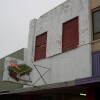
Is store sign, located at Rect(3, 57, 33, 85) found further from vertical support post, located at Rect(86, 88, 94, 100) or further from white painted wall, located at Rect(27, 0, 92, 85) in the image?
vertical support post, located at Rect(86, 88, 94, 100)

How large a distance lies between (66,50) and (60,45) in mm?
777

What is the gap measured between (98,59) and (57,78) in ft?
11.8

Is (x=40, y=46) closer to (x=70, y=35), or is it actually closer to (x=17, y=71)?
(x=70, y=35)

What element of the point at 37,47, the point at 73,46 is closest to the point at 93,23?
the point at 73,46

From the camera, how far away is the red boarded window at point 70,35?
1448 cm

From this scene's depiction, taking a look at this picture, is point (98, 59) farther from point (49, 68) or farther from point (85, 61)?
point (49, 68)

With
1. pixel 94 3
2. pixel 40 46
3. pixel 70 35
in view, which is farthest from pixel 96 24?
pixel 40 46

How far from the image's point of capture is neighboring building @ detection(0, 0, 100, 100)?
1266 centimetres

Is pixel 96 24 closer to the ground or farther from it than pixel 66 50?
farther from it

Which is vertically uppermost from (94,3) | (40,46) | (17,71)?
(94,3)

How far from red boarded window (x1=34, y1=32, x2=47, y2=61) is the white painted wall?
0.39 m

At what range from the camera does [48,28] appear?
56.3 feet

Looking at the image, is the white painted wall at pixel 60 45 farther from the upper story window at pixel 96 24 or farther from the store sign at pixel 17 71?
the store sign at pixel 17 71

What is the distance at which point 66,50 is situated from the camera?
1490cm
